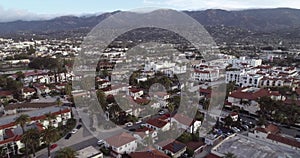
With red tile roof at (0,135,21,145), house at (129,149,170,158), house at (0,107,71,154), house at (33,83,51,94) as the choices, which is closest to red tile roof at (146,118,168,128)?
house at (129,149,170,158)

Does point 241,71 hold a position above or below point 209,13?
below

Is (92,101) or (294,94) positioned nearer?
(92,101)

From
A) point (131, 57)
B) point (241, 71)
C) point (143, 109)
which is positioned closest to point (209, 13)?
point (131, 57)

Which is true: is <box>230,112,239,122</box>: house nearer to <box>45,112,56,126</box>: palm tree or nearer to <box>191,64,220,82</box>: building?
<box>45,112,56,126</box>: palm tree

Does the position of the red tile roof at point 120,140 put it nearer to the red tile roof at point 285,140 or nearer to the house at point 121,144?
the house at point 121,144

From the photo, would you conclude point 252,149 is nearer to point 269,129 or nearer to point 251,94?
point 269,129

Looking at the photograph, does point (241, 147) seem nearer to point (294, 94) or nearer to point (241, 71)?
point (294, 94)

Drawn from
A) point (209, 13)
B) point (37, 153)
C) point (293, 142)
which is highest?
point (209, 13)
